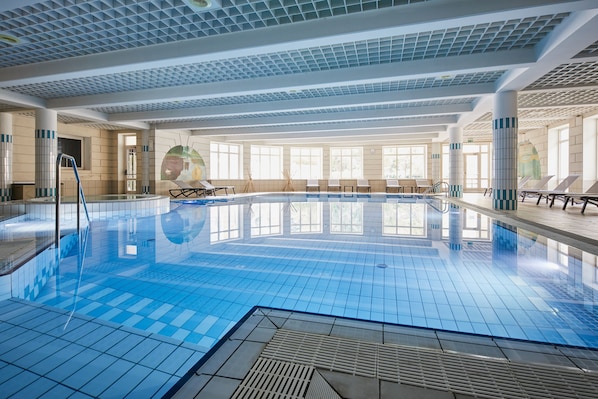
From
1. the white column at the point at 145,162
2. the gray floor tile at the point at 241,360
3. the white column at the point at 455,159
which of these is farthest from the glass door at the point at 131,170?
the gray floor tile at the point at 241,360

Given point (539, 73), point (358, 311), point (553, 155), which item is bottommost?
point (358, 311)

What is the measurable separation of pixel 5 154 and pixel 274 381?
11589 mm

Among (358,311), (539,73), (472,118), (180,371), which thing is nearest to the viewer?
(180,371)

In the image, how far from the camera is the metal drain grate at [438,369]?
117 centimetres

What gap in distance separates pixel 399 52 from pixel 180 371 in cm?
559

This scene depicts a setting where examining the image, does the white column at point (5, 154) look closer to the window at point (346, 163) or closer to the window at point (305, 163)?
the window at point (305, 163)

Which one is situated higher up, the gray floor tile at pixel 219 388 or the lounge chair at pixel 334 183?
the lounge chair at pixel 334 183

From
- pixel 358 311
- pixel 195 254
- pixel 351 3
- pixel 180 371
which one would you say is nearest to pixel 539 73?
pixel 351 3

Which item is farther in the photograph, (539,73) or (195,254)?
(539,73)

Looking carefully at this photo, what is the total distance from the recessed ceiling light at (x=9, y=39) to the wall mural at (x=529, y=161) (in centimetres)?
1600

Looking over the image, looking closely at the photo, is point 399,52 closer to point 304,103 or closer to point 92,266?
point 304,103

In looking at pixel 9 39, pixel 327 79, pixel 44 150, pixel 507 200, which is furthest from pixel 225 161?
pixel 507 200

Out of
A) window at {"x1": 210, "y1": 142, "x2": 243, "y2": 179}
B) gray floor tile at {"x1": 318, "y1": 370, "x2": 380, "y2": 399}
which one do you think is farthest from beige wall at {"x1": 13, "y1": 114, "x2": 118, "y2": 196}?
gray floor tile at {"x1": 318, "y1": 370, "x2": 380, "y2": 399}

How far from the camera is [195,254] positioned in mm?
4035
